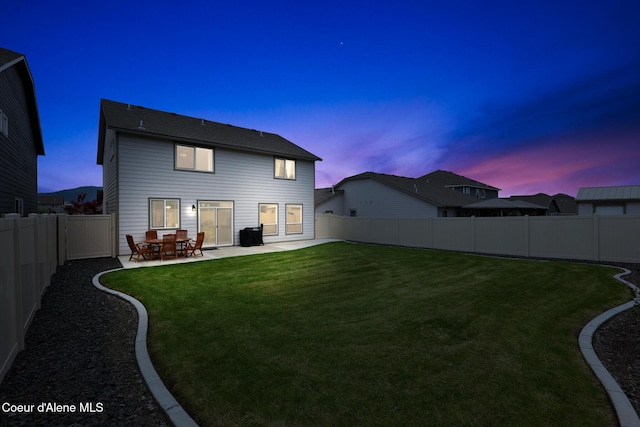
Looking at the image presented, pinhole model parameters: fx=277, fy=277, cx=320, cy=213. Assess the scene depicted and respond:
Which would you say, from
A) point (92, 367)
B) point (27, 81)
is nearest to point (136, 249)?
point (92, 367)

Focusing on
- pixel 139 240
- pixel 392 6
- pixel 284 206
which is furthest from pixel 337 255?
pixel 392 6

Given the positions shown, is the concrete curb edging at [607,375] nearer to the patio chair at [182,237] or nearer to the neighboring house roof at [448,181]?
the patio chair at [182,237]

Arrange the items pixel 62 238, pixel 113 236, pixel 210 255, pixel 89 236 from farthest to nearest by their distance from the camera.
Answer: pixel 210 255 → pixel 113 236 → pixel 89 236 → pixel 62 238

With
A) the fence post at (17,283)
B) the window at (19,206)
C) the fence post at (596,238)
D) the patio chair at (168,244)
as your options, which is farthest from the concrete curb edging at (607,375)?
the window at (19,206)

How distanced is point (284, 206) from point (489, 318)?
14997 millimetres

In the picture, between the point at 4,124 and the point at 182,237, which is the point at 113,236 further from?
the point at 4,124

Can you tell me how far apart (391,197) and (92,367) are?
87.3 ft

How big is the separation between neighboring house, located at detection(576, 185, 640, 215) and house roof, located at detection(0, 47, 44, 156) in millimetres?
40177

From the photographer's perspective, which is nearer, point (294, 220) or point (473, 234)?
point (473, 234)

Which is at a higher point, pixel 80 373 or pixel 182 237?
pixel 182 237

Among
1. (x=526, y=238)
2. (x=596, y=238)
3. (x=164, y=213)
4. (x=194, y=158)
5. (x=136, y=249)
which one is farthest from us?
(x=194, y=158)

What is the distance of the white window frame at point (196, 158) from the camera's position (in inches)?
584

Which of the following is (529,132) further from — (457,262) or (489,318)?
(489,318)

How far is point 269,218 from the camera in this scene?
18.2 m
